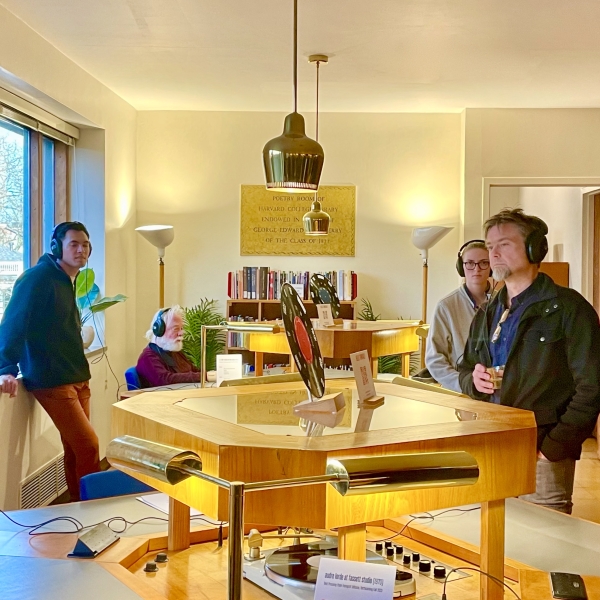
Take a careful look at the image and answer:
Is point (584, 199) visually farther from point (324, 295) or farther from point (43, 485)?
point (43, 485)

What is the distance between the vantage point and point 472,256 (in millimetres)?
4105

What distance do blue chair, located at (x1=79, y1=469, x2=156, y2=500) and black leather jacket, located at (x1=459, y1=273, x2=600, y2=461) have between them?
126 cm

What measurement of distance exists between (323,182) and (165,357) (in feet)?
10.0

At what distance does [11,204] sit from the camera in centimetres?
558

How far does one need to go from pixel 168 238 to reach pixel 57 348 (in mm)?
2819

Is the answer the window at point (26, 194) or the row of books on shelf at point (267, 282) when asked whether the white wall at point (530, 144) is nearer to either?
the row of books on shelf at point (267, 282)

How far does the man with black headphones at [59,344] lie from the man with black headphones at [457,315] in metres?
2.07

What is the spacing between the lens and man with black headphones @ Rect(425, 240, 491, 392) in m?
3.97

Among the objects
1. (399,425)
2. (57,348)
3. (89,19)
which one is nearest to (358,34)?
(89,19)

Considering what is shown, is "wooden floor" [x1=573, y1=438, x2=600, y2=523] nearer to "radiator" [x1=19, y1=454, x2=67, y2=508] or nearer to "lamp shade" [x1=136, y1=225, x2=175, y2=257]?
"radiator" [x1=19, y1=454, x2=67, y2=508]

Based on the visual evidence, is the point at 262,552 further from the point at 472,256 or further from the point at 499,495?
the point at 472,256

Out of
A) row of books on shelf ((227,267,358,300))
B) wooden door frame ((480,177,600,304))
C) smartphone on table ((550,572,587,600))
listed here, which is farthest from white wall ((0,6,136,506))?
smartphone on table ((550,572,587,600))

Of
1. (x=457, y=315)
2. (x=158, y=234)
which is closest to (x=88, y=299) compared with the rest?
(x=158, y=234)

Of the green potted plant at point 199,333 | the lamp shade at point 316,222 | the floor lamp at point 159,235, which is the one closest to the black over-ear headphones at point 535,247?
the lamp shade at point 316,222
